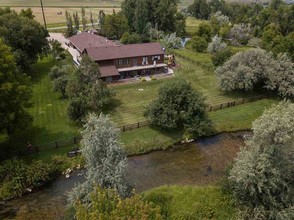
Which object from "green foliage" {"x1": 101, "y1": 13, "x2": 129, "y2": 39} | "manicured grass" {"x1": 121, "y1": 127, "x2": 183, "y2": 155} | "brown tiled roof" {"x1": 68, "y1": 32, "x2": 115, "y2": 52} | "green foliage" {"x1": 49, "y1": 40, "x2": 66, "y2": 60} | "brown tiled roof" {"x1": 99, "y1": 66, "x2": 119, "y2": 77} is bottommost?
"manicured grass" {"x1": 121, "y1": 127, "x2": 183, "y2": 155}

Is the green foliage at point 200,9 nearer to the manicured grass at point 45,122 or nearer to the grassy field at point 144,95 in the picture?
the grassy field at point 144,95

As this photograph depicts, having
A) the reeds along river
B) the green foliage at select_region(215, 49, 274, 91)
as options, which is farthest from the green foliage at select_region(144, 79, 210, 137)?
the green foliage at select_region(215, 49, 274, 91)

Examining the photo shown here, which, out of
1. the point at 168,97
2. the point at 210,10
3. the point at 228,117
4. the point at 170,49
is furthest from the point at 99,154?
the point at 210,10

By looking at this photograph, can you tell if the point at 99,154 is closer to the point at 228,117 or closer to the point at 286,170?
the point at 286,170

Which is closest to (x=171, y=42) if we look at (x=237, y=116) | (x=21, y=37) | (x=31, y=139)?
(x=21, y=37)

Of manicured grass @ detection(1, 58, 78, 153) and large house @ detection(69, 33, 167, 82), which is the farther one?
large house @ detection(69, 33, 167, 82)

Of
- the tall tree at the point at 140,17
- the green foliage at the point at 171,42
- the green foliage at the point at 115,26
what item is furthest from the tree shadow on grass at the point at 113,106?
the tall tree at the point at 140,17

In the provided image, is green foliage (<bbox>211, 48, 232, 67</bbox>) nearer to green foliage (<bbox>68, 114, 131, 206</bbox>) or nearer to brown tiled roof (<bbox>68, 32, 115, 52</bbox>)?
brown tiled roof (<bbox>68, 32, 115, 52</bbox>)
